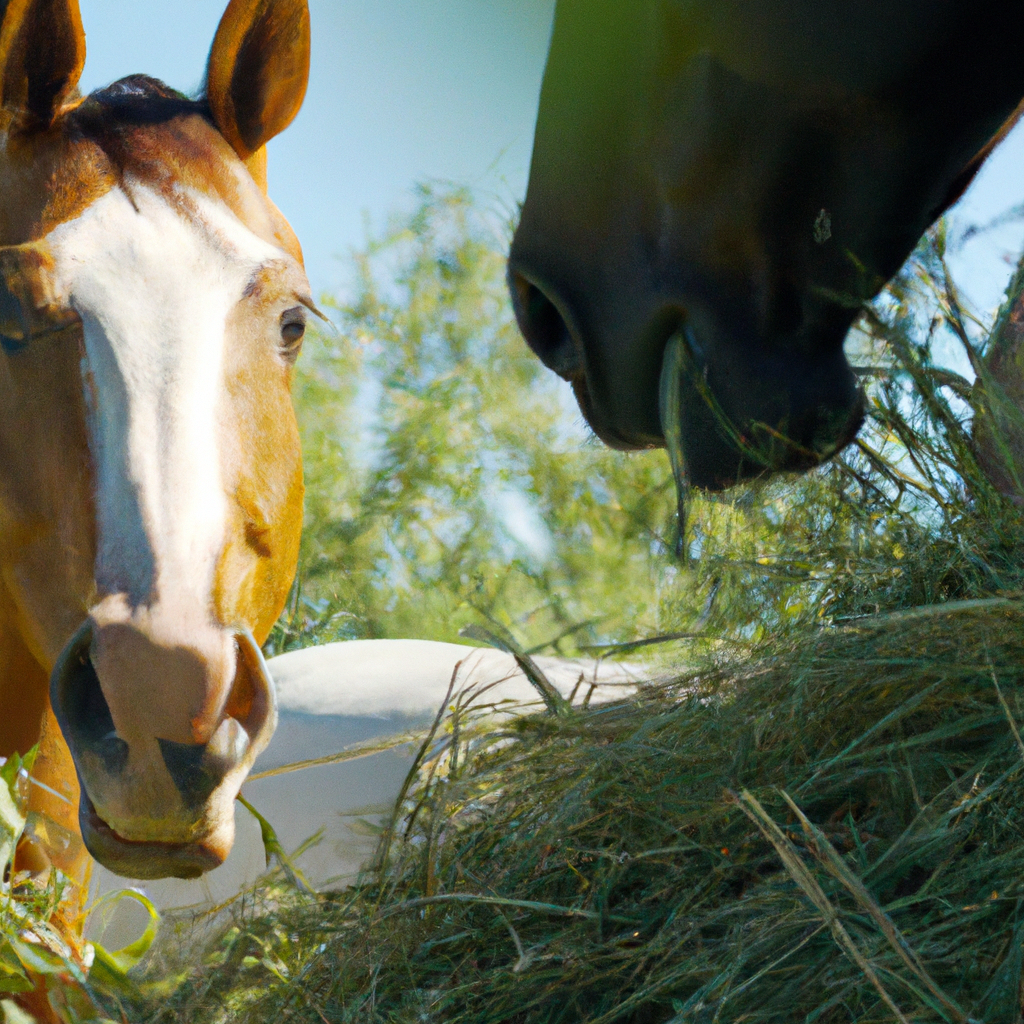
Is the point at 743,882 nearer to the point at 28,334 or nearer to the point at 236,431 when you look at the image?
the point at 236,431

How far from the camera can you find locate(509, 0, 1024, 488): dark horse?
32.1 inches

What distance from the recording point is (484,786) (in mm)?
687

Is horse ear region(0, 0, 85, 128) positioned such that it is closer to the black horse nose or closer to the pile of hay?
the black horse nose

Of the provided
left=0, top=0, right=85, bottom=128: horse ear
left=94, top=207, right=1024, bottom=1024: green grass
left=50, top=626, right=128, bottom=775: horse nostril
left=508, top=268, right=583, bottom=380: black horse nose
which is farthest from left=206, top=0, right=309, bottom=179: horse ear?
left=94, top=207, right=1024, bottom=1024: green grass

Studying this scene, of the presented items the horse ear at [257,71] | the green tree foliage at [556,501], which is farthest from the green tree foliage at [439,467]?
the horse ear at [257,71]

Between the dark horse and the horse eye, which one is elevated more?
the horse eye

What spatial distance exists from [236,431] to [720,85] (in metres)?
0.62

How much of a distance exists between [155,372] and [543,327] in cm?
42

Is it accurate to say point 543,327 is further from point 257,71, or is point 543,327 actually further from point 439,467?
point 439,467

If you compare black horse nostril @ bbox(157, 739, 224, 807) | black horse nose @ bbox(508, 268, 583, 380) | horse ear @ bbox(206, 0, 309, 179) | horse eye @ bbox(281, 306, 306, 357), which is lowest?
black horse nostril @ bbox(157, 739, 224, 807)

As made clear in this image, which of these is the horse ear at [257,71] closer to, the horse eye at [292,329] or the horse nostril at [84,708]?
the horse eye at [292,329]

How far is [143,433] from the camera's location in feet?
3.09

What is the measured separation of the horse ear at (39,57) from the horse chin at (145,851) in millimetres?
849

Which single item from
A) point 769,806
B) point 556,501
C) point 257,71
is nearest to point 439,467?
point 556,501
